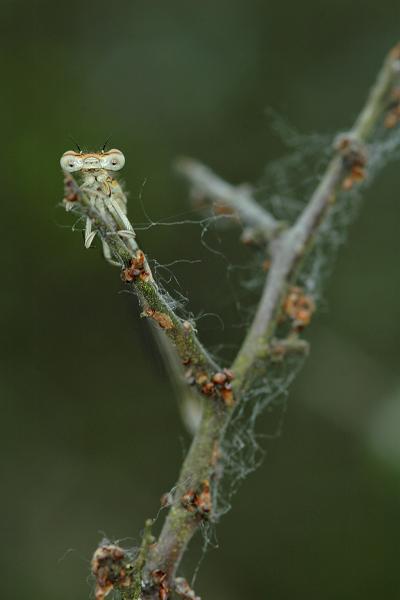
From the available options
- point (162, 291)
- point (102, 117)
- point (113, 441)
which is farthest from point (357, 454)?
point (162, 291)

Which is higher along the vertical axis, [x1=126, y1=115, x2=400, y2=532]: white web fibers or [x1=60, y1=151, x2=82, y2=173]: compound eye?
[x1=126, y1=115, x2=400, y2=532]: white web fibers

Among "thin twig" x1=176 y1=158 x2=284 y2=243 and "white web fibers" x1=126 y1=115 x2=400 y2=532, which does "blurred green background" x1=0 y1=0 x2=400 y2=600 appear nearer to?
"white web fibers" x1=126 y1=115 x2=400 y2=532

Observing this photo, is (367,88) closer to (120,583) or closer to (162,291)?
(162,291)

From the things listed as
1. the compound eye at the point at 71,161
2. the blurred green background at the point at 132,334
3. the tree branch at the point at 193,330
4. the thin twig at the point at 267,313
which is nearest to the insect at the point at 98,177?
the compound eye at the point at 71,161

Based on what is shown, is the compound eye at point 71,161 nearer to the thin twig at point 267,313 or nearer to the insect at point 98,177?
the insect at point 98,177

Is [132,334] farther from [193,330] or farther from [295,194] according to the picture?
[193,330]

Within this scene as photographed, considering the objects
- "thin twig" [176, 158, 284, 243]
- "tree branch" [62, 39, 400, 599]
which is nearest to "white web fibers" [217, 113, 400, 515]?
"thin twig" [176, 158, 284, 243]
